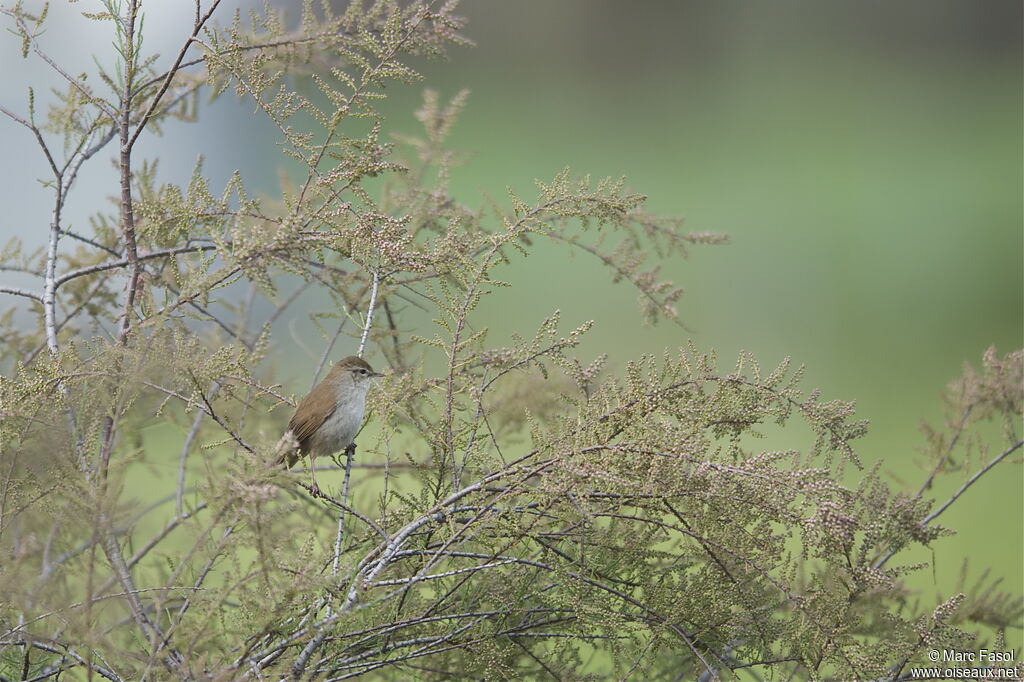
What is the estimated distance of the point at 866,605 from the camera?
1.31 m

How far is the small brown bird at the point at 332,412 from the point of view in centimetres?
172

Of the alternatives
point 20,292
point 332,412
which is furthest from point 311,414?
point 20,292

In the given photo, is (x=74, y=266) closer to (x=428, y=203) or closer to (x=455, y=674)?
(x=428, y=203)

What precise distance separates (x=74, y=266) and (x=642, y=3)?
701cm

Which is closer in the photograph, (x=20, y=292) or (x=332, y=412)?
(x=20, y=292)

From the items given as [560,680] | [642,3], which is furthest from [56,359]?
[642,3]

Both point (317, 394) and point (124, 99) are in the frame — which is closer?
point (124, 99)

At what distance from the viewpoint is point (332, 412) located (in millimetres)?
1749

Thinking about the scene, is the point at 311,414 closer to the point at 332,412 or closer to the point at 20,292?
the point at 332,412

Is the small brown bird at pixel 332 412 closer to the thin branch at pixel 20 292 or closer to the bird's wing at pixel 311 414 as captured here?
the bird's wing at pixel 311 414

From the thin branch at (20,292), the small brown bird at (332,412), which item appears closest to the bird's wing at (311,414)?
the small brown bird at (332,412)

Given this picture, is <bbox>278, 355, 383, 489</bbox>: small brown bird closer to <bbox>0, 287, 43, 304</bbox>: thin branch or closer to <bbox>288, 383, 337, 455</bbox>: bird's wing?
<bbox>288, 383, 337, 455</bbox>: bird's wing

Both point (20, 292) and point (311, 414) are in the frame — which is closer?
point (20, 292)

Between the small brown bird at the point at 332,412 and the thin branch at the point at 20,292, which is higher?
the small brown bird at the point at 332,412
